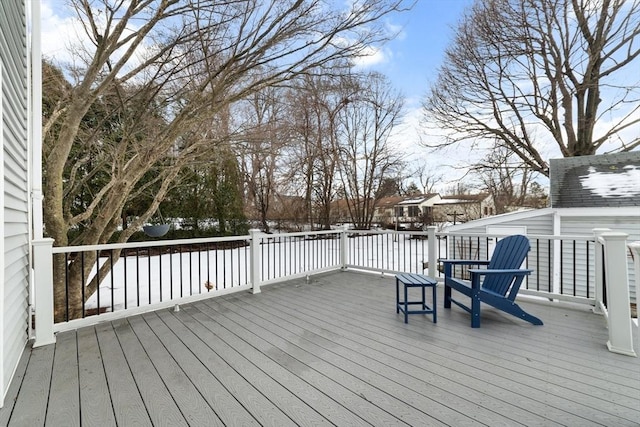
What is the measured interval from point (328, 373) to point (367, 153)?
1399 centimetres

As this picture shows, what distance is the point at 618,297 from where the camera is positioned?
239 centimetres

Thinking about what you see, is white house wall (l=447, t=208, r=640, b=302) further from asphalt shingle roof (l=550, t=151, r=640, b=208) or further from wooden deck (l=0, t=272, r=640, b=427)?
wooden deck (l=0, t=272, r=640, b=427)

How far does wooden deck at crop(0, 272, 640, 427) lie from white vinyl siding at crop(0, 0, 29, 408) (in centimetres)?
29

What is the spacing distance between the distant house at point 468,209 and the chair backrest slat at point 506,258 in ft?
49.0

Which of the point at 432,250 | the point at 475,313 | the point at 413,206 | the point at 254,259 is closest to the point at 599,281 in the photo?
Result: the point at 475,313

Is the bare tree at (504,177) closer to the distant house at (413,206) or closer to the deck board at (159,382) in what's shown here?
the distant house at (413,206)

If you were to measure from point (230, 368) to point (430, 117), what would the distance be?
461 inches

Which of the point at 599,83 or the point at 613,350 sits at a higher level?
the point at 599,83

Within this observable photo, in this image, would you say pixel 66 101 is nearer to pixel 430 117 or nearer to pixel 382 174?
pixel 430 117

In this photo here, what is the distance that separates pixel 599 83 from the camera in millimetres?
9094

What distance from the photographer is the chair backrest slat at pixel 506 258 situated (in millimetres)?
3125

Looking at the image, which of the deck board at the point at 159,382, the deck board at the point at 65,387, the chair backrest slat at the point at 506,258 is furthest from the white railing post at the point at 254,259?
the chair backrest slat at the point at 506,258

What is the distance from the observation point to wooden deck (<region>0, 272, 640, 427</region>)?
1.69m

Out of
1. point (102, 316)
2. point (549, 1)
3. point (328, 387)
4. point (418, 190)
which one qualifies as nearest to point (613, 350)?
point (328, 387)
